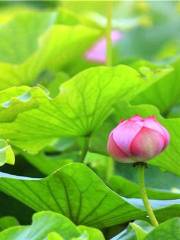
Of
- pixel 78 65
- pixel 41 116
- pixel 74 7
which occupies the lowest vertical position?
pixel 74 7

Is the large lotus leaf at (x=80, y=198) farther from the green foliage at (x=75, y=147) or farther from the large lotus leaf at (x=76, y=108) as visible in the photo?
the large lotus leaf at (x=76, y=108)

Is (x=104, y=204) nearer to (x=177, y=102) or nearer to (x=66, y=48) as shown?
(x=177, y=102)

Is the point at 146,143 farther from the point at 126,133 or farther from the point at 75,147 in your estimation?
the point at 75,147

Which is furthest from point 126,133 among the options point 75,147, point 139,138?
point 75,147

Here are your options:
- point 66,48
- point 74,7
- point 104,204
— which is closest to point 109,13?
point 66,48

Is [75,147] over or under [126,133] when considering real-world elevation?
under

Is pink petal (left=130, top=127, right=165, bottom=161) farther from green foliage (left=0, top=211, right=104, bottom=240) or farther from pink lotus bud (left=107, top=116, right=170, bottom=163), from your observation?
green foliage (left=0, top=211, right=104, bottom=240)

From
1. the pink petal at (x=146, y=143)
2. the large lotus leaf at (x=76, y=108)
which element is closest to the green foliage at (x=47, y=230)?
the pink petal at (x=146, y=143)

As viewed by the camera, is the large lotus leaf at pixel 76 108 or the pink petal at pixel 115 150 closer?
the pink petal at pixel 115 150

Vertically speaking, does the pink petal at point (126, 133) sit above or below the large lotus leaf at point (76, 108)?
above
